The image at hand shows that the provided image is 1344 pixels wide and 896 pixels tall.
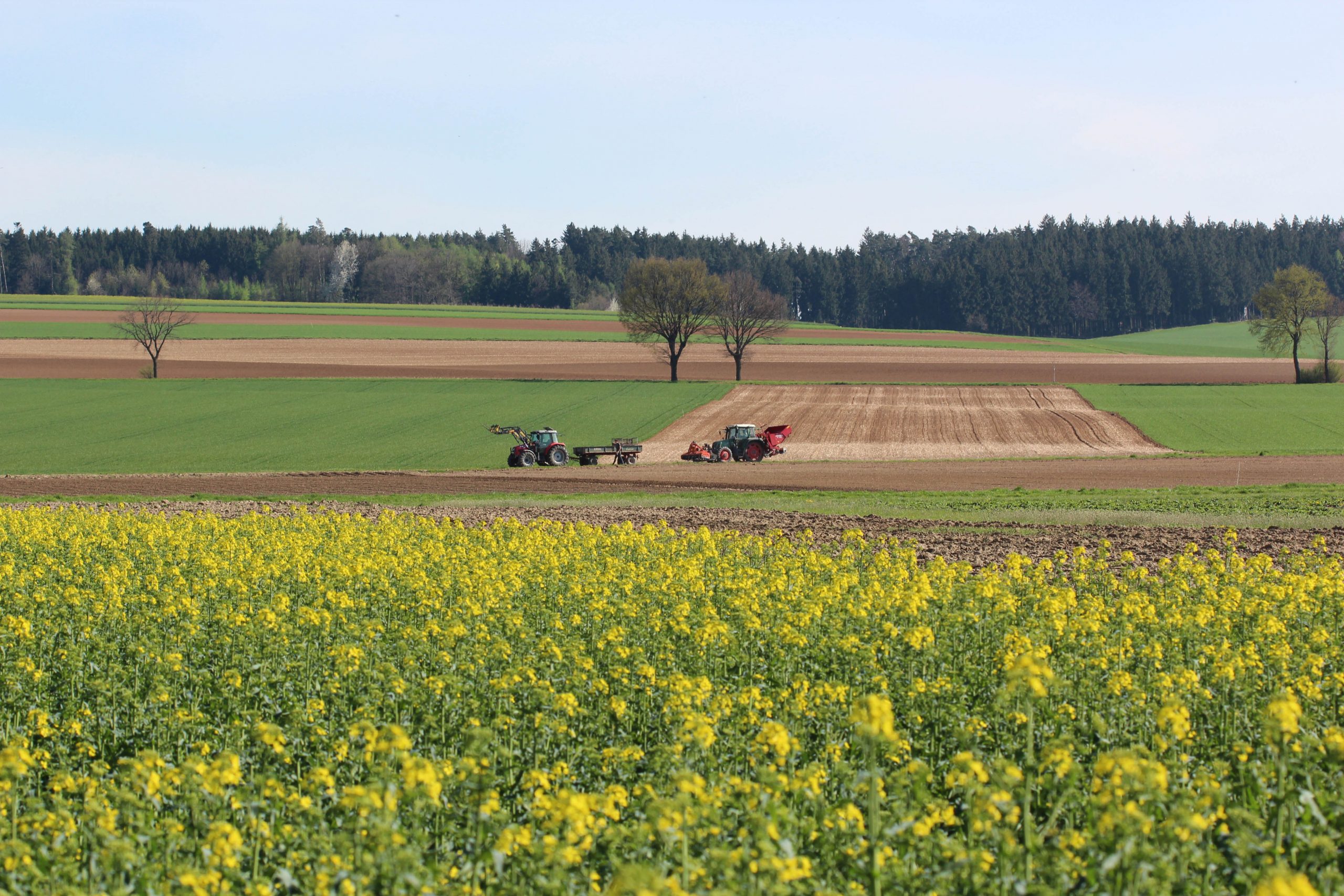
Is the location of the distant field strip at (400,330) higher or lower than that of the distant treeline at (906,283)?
lower

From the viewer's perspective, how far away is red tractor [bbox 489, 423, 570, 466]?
4581 centimetres

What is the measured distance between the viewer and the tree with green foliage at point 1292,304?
86750 mm

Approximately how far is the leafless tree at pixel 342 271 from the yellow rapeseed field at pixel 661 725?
172 metres

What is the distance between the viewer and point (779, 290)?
19938 cm

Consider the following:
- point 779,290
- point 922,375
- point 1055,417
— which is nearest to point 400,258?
point 779,290

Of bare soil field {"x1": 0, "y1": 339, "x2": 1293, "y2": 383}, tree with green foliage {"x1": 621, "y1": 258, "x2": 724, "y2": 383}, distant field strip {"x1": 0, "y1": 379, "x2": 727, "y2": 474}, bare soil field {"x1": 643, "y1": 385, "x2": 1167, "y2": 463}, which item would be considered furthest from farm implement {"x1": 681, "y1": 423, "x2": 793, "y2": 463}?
bare soil field {"x1": 0, "y1": 339, "x2": 1293, "y2": 383}

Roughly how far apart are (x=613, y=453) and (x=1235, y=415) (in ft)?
128

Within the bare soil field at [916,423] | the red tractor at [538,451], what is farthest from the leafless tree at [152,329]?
the red tractor at [538,451]

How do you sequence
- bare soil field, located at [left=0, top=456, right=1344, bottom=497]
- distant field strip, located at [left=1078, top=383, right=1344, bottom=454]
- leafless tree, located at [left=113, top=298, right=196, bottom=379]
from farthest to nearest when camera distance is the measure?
leafless tree, located at [left=113, top=298, right=196, bottom=379] < distant field strip, located at [left=1078, top=383, right=1344, bottom=454] < bare soil field, located at [left=0, top=456, right=1344, bottom=497]

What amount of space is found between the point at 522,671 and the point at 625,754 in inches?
75.1

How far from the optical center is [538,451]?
46.1 metres

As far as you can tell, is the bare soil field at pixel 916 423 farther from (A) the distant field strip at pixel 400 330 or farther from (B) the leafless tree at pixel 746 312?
(A) the distant field strip at pixel 400 330

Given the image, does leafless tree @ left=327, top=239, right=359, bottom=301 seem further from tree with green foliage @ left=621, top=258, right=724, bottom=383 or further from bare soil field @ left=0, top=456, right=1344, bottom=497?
bare soil field @ left=0, top=456, right=1344, bottom=497

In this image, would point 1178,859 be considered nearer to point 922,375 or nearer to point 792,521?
point 792,521
